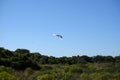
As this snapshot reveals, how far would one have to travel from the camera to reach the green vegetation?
86.1 feet

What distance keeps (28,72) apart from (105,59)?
44972mm

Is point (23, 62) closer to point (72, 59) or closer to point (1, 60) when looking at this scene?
point (1, 60)

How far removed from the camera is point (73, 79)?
26594mm

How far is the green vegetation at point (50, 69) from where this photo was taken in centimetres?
2623

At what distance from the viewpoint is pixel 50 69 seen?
3731 cm

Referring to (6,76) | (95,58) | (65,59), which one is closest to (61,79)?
(6,76)

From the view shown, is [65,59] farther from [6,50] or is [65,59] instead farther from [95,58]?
[6,50]

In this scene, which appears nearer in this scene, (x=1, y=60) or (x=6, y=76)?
(x=6, y=76)

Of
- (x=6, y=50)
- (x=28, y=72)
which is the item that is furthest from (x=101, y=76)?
(x=6, y=50)

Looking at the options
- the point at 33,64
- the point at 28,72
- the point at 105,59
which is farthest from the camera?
the point at 105,59

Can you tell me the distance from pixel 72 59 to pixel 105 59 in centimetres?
1196

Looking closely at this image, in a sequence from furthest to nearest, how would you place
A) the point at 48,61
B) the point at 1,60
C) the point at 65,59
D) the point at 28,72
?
the point at 65,59
the point at 48,61
the point at 1,60
the point at 28,72

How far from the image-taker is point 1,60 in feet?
127

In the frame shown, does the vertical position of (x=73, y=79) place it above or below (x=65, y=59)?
below
